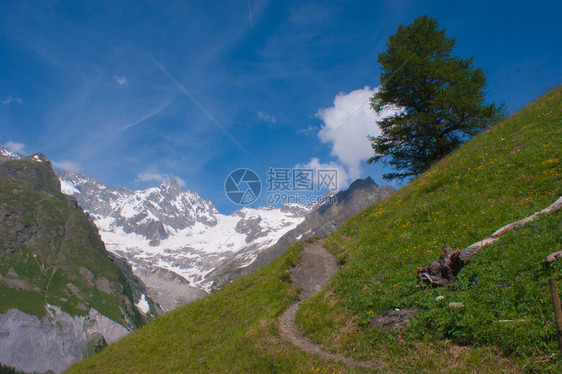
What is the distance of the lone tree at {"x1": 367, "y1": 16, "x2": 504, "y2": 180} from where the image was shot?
2628cm

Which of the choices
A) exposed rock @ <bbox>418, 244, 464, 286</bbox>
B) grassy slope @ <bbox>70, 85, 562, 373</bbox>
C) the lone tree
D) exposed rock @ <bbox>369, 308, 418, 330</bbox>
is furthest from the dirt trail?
the lone tree

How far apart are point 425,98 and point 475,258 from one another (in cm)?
2323

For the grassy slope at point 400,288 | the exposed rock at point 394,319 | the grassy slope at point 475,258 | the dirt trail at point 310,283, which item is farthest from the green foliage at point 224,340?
the exposed rock at point 394,319

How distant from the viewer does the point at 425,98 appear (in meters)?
29.2

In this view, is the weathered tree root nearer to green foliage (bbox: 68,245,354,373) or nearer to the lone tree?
green foliage (bbox: 68,245,354,373)

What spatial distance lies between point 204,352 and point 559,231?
14.7 metres

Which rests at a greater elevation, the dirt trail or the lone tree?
the lone tree

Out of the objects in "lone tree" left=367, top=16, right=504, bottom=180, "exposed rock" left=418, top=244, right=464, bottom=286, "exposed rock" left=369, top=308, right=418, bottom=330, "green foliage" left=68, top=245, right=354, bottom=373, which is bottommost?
"exposed rock" left=369, top=308, right=418, bottom=330

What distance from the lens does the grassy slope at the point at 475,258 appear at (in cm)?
754

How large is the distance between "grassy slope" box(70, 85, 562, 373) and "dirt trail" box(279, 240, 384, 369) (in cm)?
37

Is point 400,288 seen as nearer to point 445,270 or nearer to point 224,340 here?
point 445,270

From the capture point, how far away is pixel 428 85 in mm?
28562

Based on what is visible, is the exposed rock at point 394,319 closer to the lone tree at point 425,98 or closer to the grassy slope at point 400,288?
the grassy slope at point 400,288

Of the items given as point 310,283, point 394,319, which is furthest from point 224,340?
point 394,319
